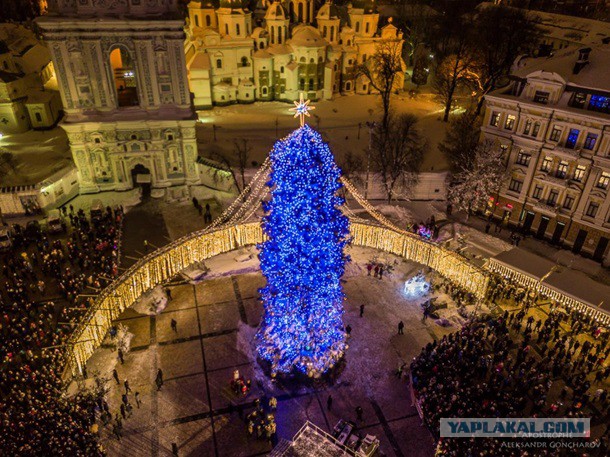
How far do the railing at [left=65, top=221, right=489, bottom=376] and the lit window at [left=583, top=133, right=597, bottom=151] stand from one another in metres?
12.5

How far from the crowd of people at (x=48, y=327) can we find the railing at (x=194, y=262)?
1.14m

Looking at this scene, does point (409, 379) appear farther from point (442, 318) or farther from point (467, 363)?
point (442, 318)

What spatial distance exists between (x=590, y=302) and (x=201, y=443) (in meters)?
23.4

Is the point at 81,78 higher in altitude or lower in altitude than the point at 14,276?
higher

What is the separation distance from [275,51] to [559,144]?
134 ft

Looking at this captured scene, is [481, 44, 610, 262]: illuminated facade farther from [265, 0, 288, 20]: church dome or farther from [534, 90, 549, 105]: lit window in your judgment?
[265, 0, 288, 20]: church dome

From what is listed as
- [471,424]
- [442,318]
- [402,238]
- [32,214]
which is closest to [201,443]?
[471,424]

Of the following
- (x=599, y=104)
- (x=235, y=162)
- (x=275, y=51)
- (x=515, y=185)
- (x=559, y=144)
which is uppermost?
(x=599, y=104)

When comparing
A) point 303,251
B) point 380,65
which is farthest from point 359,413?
point 380,65

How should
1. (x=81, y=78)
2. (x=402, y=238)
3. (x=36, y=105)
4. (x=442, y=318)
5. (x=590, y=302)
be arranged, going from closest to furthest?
(x=590, y=302)
(x=442, y=318)
(x=402, y=238)
(x=81, y=78)
(x=36, y=105)

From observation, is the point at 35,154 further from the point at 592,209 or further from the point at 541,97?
the point at 592,209

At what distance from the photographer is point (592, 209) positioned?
117 ft

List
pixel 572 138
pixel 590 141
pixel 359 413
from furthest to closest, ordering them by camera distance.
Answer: pixel 572 138 → pixel 590 141 → pixel 359 413

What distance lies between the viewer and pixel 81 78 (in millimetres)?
39438
